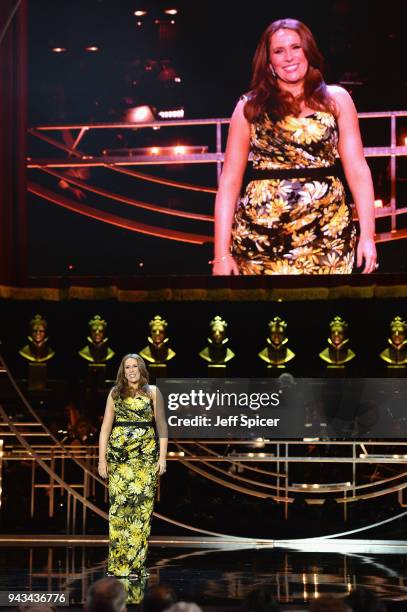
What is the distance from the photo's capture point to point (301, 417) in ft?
26.1

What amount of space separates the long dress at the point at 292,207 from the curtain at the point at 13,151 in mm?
1980

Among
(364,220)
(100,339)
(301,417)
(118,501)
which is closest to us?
(118,501)

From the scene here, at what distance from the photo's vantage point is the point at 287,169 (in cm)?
1006

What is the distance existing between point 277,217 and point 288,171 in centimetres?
42

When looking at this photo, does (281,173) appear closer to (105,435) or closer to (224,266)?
(224,266)

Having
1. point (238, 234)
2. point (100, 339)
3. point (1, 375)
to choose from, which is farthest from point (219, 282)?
point (1, 375)

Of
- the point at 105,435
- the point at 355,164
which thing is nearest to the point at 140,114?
the point at 355,164

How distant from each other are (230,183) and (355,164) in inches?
43.1

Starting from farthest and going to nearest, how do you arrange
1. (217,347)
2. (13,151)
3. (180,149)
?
(217,347)
(13,151)
(180,149)

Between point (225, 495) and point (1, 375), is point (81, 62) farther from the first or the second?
point (225, 495)

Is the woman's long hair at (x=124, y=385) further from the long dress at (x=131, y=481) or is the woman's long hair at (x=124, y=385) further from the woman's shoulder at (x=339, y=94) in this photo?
the woman's shoulder at (x=339, y=94)

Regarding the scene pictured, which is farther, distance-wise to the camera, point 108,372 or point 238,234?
point 108,372

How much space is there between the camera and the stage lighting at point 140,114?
1020cm

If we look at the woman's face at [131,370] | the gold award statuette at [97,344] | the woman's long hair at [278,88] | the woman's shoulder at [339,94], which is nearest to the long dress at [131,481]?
the woman's face at [131,370]
